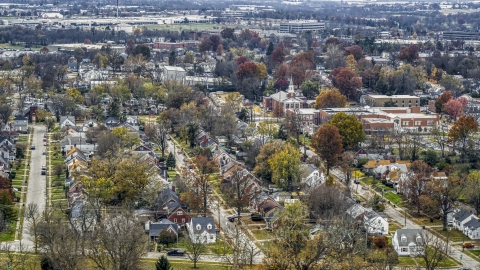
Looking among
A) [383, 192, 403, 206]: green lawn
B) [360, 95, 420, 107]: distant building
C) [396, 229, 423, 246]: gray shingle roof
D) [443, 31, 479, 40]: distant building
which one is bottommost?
[443, 31, 479, 40]: distant building

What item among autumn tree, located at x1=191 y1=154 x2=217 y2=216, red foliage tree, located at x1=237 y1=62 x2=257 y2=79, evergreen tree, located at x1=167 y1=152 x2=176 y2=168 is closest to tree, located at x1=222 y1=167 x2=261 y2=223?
autumn tree, located at x1=191 y1=154 x2=217 y2=216

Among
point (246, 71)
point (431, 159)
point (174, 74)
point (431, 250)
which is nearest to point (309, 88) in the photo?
point (246, 71)

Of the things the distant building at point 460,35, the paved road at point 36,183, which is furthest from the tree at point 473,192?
the distant building at point 460,35

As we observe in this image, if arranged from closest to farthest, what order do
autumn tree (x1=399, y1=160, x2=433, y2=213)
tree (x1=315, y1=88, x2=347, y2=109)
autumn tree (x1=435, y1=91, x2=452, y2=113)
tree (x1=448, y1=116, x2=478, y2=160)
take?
autumn tree (x1=399, y1=160, x2=433, y2=213), tree (x1=448, y1=116, x2=478, y2=160), autumn tree (x1=435, y1=91, x2=452, y2=113), tree (x1=315, y1=88, x2=347, y2=109)

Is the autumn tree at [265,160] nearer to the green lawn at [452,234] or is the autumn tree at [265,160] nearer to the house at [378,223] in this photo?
the house at [378,223]

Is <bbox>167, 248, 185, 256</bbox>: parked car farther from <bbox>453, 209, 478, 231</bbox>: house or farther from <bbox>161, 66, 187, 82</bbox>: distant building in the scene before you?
<bbox>161, 66, 187, 82</bbox>: distant building

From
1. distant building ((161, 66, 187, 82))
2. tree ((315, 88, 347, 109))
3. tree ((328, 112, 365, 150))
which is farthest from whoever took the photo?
distant building ((161, 66, 187, 82))
